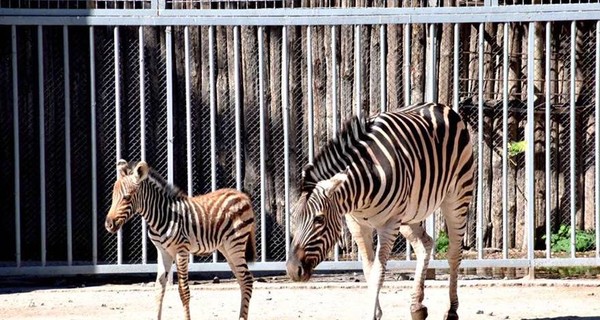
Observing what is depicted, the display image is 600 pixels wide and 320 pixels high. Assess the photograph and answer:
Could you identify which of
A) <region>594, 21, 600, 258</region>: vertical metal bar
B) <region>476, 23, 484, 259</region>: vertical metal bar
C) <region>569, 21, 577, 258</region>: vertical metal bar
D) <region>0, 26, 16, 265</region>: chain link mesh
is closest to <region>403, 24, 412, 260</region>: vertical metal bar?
<region>476, 23, 484, 259</region>: vertical metal bar

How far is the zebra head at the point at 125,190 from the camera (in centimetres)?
973

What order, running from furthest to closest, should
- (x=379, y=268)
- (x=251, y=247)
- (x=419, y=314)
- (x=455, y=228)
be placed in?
(x=251, y=247), (x=455, y=228), (x=419, y=314), (x=379, y=268)

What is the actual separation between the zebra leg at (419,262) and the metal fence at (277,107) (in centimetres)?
207

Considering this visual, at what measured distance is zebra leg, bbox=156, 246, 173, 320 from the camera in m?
9.73

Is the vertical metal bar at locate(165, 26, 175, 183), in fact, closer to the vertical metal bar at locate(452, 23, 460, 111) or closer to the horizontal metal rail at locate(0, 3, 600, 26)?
the horizontal metal rail at locate(0, 3, 600, 26)

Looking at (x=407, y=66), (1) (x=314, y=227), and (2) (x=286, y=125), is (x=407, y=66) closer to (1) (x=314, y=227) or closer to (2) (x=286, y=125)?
(2) (x=286, y=125)

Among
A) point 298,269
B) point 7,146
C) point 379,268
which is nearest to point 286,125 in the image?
point 7,146

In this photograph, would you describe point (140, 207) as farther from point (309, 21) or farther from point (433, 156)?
point (309, 21)

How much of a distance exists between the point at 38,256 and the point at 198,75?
97.6 inches

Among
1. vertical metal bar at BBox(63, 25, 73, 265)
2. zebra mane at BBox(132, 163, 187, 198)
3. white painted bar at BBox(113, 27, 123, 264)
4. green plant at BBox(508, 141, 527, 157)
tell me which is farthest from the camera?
green plant at BBox(508, 141, 527, 157)

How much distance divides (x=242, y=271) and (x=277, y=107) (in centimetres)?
346

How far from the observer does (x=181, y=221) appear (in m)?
9.96

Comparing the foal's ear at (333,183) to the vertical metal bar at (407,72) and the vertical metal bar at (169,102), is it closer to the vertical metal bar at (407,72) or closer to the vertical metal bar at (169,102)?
the vertical metal bar at (407,72)

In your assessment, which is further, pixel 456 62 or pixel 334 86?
pixel 334 86
